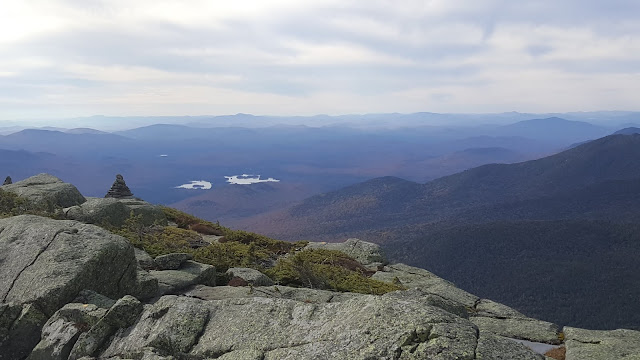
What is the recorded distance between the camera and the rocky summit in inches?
357

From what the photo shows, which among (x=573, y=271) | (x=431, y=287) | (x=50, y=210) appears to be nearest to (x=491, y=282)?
(x=573, y=271)

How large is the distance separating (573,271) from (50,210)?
193063mm

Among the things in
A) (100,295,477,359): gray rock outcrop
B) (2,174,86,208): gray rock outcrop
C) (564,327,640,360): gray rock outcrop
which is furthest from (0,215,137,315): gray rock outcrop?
(564,327,640,360): gray rock outcrop

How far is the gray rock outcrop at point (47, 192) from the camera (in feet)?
97.4

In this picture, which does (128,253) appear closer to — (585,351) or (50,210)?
(50,210)

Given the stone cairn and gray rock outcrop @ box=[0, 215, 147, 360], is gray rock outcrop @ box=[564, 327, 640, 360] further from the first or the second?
the stone cairn

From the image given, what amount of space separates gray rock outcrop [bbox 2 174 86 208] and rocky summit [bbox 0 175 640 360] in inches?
580

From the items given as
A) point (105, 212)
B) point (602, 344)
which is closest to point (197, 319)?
point (602, 344)

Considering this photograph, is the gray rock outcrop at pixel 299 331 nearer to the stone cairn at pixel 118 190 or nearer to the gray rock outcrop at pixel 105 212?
the gray rock outcrop at pixel 105 212

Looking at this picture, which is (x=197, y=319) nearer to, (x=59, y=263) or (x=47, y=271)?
(x=59, y=263)

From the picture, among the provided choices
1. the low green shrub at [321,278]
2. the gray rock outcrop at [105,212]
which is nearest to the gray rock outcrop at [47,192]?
the gray rock outcrop at [105,212]

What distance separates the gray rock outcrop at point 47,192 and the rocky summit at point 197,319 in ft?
48.4

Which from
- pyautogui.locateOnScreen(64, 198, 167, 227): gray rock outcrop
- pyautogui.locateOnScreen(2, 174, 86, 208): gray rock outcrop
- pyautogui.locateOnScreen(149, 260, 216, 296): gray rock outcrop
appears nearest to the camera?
pyautogui.locateOnScreen(149, 260, 216, 296): gray rock outcrop

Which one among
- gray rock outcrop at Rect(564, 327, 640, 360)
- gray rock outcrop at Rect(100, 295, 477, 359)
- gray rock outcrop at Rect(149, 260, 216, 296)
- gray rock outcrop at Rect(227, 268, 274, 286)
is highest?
gray rock outcrop at Rect(100, 295, 477, 359)
